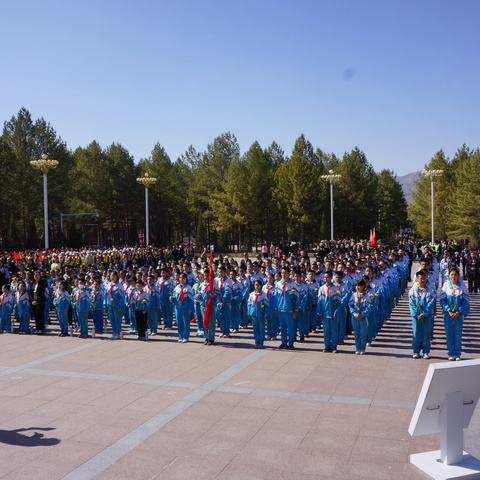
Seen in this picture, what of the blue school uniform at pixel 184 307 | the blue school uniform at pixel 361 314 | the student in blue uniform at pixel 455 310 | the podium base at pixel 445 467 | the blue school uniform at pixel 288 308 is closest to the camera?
the podium base at pixel 445 467

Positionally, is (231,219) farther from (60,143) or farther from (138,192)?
(60,143)

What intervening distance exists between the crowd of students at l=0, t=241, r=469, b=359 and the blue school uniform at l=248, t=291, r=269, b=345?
2 centimetres

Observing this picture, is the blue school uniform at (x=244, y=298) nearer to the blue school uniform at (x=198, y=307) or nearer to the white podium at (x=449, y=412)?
the blue school uniform at (x=198, y=307)

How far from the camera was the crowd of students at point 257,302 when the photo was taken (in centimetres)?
1076

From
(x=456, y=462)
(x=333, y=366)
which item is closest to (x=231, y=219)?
(x=333, y=366)

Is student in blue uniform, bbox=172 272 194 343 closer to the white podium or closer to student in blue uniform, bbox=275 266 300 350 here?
student in blue uniform, bbox=275 266 300 350

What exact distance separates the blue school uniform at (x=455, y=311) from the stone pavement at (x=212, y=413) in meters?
0.38

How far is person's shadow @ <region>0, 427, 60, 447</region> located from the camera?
21.8ft

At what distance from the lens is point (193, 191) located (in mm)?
58812

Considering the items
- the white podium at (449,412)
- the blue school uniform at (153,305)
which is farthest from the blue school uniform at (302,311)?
the white podium at (449,412)

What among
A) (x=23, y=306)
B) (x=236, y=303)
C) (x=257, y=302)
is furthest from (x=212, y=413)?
(x=23, y=306)

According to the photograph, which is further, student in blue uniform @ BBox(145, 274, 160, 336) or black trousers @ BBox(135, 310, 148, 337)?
student in blue uniform @ BBox(145, 274, 160, 336)

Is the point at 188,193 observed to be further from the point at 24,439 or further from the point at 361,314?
the point at 24,439

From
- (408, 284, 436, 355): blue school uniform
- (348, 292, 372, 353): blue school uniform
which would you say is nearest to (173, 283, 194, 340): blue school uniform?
(348, 292, 372, 353): blue school uniform
